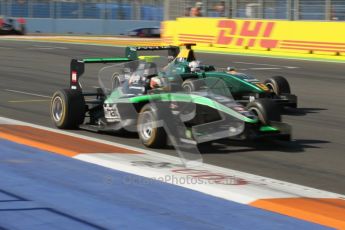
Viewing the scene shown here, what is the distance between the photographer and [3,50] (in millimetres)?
29906

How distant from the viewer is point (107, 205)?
580 centimetres

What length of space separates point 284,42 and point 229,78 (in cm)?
1525

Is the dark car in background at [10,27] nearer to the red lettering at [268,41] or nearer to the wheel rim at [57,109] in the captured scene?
the red lettering at [268,41]

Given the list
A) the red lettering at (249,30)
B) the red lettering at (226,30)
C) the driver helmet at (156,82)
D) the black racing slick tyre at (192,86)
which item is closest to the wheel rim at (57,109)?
the driver helmet at (156,82)

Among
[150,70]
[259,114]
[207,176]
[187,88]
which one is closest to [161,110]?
[187,88]

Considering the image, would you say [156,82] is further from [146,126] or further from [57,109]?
[57,109]

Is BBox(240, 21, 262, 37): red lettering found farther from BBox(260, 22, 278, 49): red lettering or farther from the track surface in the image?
the track surface

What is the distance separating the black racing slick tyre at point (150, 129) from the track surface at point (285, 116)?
0.20 m

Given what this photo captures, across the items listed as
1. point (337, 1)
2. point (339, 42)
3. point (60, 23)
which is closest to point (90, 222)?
point (339, 42)

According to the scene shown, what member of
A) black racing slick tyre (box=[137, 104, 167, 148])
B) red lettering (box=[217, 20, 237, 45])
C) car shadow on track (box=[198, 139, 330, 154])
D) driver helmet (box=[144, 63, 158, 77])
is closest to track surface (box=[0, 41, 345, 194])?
car shadow on track (box=[198, 139, 330, 154])

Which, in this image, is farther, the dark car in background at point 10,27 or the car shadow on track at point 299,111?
the dark car in background at point 10,27

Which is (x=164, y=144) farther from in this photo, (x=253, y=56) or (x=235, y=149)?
(x=253, y=56)

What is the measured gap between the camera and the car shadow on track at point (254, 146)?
348 inches

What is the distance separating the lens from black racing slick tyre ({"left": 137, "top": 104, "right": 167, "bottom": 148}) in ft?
27.9
